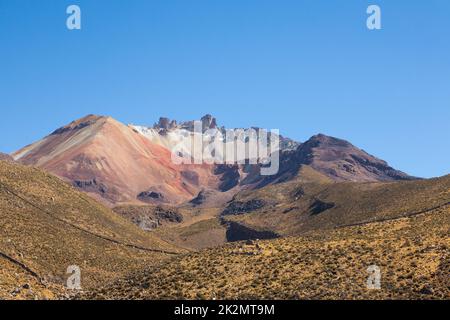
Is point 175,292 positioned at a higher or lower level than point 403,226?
lower

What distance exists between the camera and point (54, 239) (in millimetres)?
84062

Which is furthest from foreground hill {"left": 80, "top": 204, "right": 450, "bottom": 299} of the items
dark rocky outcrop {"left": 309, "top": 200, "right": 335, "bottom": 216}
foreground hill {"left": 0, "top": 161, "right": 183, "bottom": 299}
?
dark rocky outcrop {"left": 309, "top": 200, "right": 335, "bottom": 216}

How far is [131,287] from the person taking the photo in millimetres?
52312

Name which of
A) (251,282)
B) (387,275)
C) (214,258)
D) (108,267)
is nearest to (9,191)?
(108,267)

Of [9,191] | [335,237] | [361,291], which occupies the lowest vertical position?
[361,291]

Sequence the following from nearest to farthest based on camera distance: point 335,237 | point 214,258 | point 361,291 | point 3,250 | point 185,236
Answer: point 361,291
point 214,258
point 335,237
point 3,250
point 185,236

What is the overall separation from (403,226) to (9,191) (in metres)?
A: 61.6

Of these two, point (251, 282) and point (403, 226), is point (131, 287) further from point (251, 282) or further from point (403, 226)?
point (403, 226)

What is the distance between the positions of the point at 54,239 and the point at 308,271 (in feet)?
144

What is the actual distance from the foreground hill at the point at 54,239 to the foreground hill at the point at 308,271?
11635 millimetres

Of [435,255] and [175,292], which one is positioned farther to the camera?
[435,255]

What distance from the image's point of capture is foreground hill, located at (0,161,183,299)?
2632 inches

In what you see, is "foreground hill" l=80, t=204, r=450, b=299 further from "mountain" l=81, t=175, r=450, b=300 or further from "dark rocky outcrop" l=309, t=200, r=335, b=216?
"dark rocky outcrop" l=309, t=200, r=335, b=216

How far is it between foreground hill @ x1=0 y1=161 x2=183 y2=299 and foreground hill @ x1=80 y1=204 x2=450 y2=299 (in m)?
11.6
